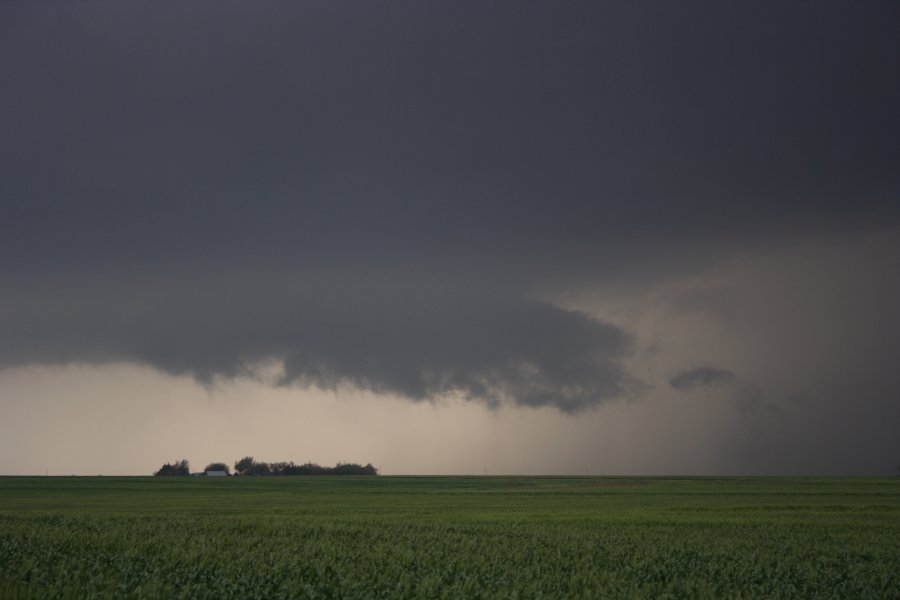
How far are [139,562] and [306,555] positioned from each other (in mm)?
4672

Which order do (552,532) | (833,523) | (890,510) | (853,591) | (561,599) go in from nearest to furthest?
(561,599) → (853,591) → (552,532) → (833,523) → (890,510)

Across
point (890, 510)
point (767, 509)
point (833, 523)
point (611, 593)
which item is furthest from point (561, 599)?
point (890, 510)

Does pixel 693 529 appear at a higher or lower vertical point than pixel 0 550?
lower

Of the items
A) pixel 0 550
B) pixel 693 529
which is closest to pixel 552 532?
pixel 693 529

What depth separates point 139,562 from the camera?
18.5m

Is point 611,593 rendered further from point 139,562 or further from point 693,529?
point 693,529

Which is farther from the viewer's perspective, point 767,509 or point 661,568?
point 767,509

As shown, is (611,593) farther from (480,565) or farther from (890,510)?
(890,510)

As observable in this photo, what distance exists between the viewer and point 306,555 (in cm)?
2103

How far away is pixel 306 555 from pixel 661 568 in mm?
11124

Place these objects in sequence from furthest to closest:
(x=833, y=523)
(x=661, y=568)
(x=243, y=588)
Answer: (x=833, y=523) < (x=661, y=568) < (x=243, y=588)

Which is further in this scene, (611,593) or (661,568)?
(661,568)

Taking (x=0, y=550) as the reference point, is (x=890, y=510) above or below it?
below

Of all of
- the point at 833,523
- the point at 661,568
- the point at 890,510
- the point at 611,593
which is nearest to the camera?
the point at 611,593
